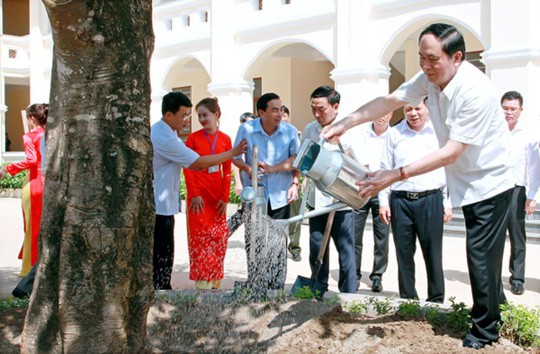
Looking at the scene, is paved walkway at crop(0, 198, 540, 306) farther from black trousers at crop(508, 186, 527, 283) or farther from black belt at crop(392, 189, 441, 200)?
black belt at crop(392, 189, 441, 200)

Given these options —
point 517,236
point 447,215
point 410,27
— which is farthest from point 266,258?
point 410,27

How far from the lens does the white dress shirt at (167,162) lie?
545 cm

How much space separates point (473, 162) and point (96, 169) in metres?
1.95

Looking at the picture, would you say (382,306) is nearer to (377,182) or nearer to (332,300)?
(332,300)

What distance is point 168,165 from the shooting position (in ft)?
18.8

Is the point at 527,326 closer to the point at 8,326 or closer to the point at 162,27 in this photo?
the point at 8,326

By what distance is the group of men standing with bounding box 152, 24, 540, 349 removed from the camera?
11.8ft

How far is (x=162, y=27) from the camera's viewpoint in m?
18.6

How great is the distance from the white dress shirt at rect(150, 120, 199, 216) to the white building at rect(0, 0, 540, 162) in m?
7.18

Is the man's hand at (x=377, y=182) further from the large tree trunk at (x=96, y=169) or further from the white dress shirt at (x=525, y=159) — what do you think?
the white dress shirt at (x=525, y=159)

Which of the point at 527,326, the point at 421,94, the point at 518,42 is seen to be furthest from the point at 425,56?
the point at 518,42

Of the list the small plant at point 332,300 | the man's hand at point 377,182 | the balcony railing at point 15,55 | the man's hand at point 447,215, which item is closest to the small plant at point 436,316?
the small plant at point 332,300

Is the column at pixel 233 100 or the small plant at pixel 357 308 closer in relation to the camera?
the small plant at pixel 357 308

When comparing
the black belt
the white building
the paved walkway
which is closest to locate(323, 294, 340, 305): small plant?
the black belt
